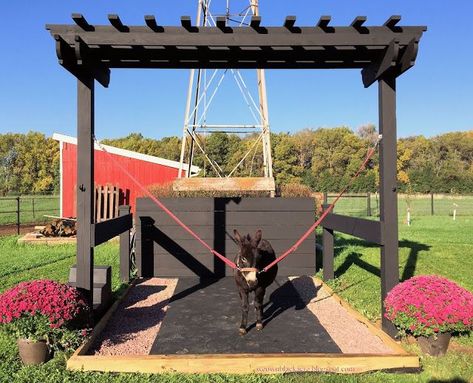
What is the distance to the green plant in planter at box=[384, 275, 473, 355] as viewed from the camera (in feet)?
13.5

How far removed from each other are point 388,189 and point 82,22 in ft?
12.2

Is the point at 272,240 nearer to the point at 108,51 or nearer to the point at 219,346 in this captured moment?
the point at 219,346

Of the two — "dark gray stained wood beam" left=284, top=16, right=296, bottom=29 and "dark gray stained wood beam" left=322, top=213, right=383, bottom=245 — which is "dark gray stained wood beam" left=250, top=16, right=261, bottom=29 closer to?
"dark gray stained wood beam" left=284, top=16, right=296, bottom=29

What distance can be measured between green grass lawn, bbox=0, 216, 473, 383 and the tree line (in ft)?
96.1

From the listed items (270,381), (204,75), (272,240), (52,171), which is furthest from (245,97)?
(52,171)

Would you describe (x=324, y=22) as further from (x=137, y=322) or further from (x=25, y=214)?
(x=25, y=214)

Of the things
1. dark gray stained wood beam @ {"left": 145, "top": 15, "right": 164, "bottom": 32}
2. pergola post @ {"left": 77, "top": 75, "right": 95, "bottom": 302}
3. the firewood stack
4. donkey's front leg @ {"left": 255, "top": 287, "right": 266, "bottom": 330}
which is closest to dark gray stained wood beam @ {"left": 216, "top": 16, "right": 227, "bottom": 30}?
dark gray stained wood beam @ {"left": 145, "top": 15, "right": 164, "bottom": 32}

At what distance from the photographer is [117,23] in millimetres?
4480

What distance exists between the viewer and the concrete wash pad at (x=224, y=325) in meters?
4.43

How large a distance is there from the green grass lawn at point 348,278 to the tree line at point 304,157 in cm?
2929

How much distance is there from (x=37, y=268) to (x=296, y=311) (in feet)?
18.7

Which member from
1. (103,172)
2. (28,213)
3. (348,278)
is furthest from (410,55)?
(28,213)

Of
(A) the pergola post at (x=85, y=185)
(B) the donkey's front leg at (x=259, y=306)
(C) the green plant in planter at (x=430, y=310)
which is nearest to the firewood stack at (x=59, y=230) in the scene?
(A) the pergola post at (x=85, y=185)

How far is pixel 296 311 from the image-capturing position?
19.2 ft
